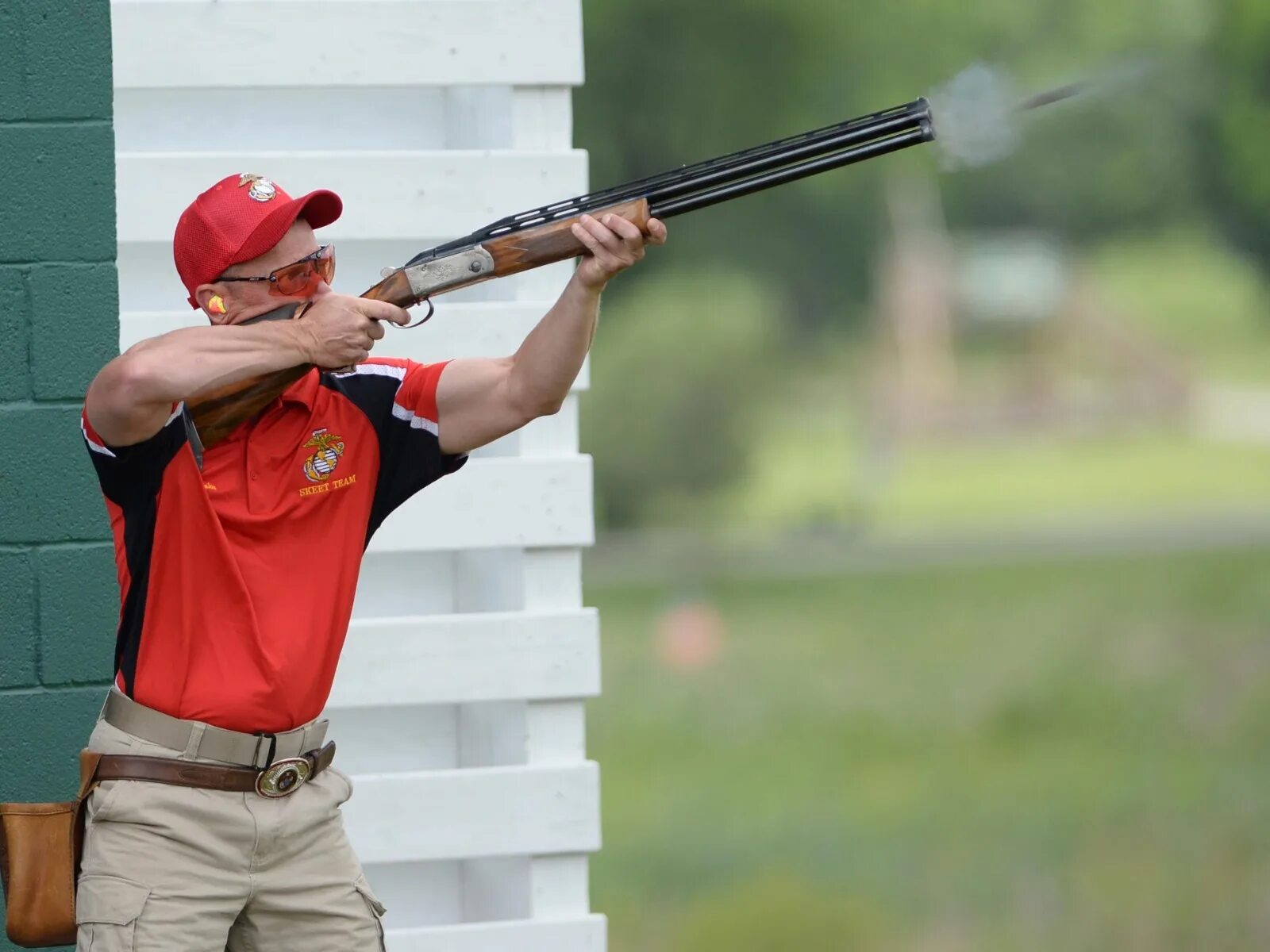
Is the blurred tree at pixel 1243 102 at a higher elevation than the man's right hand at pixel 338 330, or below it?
higher

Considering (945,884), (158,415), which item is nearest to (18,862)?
(158,415)

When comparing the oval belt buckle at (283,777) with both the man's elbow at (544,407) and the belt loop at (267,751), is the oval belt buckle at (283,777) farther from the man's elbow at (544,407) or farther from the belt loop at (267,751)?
the man's elbow at (544,407)

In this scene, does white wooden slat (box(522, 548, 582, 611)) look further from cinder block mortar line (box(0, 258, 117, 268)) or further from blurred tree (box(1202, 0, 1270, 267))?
blurred tree (box(1202, 0, 1270, 267))

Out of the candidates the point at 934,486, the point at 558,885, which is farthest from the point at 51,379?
the point at 934,486

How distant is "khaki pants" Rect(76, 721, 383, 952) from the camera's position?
7.94 feet

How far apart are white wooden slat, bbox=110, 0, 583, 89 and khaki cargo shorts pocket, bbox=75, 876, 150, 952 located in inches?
71.4

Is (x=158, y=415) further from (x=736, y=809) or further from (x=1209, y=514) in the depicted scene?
(x=1209, y=514)

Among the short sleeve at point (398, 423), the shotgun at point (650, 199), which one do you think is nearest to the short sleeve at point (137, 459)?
the shotgun at point (650, 199)

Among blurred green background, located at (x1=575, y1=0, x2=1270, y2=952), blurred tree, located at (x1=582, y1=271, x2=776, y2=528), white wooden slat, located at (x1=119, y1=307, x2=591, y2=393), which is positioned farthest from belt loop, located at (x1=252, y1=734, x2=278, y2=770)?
blurred tree, located at (x1=582, y1=271, x2=776, y2=528)

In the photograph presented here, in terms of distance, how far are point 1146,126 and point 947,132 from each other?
11.3 m

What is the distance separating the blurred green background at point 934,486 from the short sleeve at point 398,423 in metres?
7.26

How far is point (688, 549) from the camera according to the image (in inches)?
498

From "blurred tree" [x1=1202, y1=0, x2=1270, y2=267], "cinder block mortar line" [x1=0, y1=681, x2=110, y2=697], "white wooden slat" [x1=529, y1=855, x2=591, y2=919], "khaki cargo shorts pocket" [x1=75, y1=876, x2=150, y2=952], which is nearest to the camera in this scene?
"khaki cargo shorts pocket" [x1=75, y1=876, x2=150, y2=952]

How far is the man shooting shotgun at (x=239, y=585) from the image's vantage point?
246 cm
